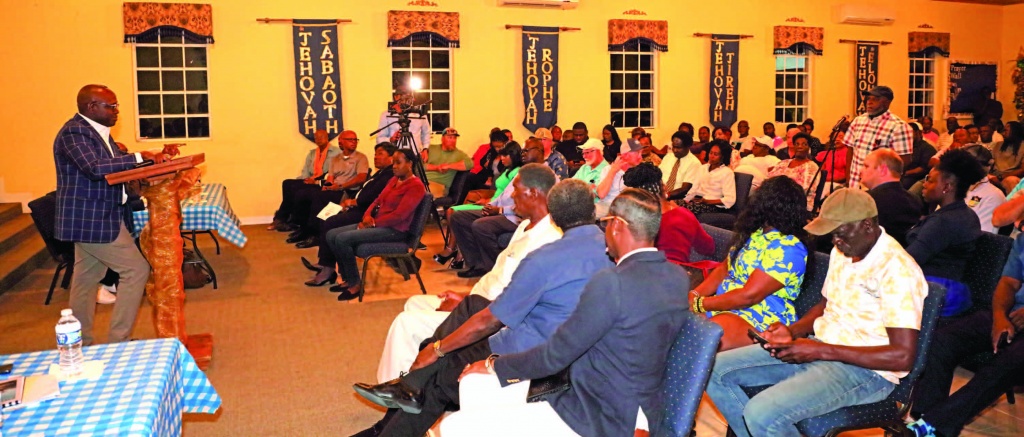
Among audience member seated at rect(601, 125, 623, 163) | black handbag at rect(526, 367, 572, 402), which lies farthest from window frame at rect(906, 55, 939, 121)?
black handbag at rect(526, 367, 572, 402)

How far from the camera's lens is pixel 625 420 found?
7.10ft

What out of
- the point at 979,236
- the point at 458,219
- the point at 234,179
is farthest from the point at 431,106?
the point at 979,236

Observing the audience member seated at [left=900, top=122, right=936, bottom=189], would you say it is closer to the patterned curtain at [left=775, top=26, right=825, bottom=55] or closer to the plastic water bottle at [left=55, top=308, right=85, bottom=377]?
the patterned curtain at [left=775, top=26, right=825, bottom=55]

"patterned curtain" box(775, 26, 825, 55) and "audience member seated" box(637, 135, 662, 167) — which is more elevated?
"patterned curtain" box(775, 26, 825, 55)

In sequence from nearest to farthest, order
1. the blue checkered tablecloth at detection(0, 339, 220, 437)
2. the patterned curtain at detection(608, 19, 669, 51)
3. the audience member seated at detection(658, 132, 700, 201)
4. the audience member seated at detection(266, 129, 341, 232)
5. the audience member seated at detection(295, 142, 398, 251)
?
the blue checkered tablecloth at detection(0, 339, 220, 437) < the audience member seated at detection(295, 142, 398, 251) < the audience member seated at detection(658, 132, 700, 201) < the audience member seated at detection(266, 129, 341, 232) < the patterned curtain at detection(608, 19, 669, 51)

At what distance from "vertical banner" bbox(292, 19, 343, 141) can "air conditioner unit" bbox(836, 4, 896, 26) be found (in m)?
7.51

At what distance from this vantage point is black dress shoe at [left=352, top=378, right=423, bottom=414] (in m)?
2.83

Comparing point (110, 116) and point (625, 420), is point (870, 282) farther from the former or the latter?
point (110, 116)

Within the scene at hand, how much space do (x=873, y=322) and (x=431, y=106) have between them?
8600 millimetres

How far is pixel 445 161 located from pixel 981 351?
21.5ft

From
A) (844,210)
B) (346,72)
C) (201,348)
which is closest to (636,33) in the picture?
(346,72)

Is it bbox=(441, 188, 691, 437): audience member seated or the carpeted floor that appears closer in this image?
bbox=(441, 188, 691, 437): audience member seated

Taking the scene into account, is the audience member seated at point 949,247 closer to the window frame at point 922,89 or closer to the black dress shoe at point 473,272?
the black dress shoe at point 473,272

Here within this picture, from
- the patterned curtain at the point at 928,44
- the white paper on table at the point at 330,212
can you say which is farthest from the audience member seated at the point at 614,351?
the patterned curtain at the point at 928,44
